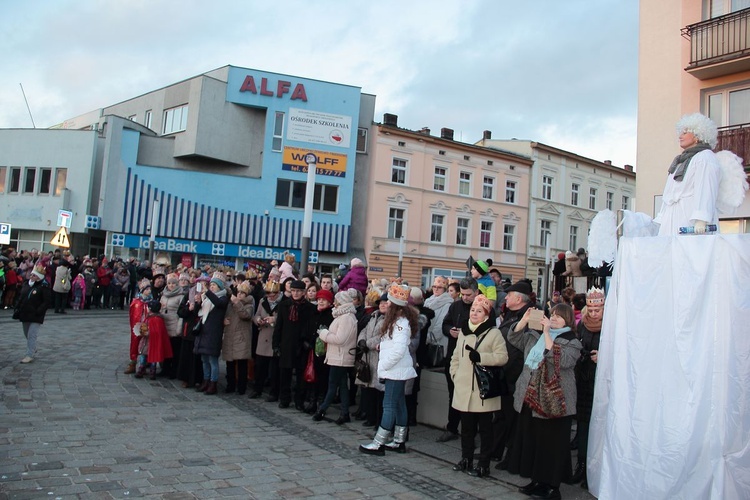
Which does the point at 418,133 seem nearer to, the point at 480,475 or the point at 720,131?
the point at 720,131

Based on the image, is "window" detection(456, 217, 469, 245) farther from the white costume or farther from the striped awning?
the white costume

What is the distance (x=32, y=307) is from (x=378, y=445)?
7543 mm

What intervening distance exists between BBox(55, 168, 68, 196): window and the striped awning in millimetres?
4028

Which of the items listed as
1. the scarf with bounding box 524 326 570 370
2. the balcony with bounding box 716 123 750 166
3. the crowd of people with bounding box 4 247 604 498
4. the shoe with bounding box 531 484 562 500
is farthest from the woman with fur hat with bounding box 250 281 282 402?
the balcony with bounding box 716 123 750 166

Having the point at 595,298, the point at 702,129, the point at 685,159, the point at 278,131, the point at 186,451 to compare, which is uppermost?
the point at 278,131

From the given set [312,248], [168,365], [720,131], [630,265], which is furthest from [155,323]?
[312,248]

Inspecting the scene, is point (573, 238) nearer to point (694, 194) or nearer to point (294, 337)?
point (294, 337)

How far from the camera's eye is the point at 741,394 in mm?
4715

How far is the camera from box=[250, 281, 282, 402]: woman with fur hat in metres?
9.86

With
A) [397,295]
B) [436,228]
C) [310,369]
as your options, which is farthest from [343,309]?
[436,228]

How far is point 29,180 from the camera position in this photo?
34.8m

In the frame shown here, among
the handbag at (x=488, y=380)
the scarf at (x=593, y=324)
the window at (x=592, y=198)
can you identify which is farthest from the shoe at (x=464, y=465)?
the window at (x=592, y=198)

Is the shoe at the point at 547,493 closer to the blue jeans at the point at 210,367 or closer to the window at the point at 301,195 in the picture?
the blue jeans at the point at 210,367

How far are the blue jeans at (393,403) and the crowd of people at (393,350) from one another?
1cm
